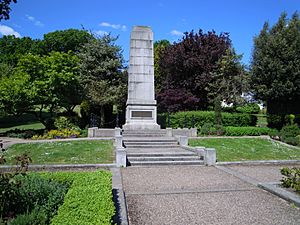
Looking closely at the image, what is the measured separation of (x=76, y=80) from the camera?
19984 mm

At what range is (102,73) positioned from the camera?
2327 cm

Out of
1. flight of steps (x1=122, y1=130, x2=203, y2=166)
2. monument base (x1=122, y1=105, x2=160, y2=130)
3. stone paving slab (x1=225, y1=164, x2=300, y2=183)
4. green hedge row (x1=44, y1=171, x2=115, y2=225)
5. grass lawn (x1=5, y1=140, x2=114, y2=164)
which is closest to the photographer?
green hedge row (x1=44, y1=171, x2=115, y2=225)

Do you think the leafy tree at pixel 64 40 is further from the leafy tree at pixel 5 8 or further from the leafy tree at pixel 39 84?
the leafy tree at pixel 5 8

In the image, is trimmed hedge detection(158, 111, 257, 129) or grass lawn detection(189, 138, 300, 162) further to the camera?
trimmed hedge detection(158, 111, 257, 129)

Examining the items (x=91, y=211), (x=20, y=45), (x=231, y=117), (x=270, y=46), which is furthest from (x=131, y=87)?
(x=20, y=45)

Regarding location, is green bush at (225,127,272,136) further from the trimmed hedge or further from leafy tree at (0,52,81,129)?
leafy tree at (0,52,81,129)

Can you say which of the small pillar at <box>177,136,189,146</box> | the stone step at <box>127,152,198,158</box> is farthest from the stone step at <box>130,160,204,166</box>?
the small pillar at <box>177,136,189,146</box>

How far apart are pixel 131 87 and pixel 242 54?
12687 millimetres

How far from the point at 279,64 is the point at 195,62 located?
24.9 feet

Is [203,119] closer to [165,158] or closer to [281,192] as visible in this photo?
[165,158]

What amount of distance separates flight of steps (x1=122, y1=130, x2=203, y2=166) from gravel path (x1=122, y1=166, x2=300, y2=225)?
1861mm

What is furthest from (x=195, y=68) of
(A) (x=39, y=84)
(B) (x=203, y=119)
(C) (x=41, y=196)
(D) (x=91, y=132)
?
(C) (x=41, y=196)

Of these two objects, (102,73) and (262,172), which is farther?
(102,73)

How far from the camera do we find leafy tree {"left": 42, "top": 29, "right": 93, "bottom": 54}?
42.7m
